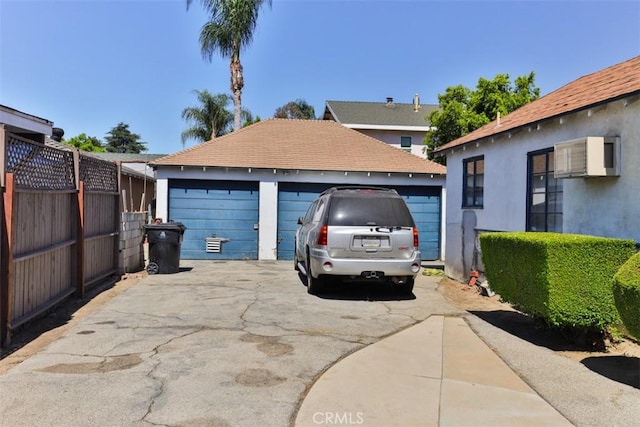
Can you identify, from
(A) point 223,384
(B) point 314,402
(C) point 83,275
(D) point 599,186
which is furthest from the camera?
(C) point 83,275

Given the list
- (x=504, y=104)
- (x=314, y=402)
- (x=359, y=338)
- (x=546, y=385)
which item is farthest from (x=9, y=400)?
(x=504, y=104)

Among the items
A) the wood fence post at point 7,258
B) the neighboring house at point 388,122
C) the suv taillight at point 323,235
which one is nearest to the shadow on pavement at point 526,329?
the suv taillight at point 323,235

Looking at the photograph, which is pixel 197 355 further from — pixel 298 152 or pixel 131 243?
pixel 298 152

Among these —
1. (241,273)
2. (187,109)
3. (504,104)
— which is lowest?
(241,273)

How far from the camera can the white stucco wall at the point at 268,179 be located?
52.7 ft

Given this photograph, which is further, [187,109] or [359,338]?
[187,109]

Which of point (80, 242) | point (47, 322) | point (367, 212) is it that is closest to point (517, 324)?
point (367, 212)

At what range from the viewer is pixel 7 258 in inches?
223

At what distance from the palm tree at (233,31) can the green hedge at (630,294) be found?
949 inches

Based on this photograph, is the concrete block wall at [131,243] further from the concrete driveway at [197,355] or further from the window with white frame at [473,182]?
the window with white frame at [473,182]

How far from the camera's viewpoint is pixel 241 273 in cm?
1283

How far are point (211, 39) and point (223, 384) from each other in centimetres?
2566

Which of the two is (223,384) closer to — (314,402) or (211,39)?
(314,402)

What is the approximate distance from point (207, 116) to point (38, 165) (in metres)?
33.6
